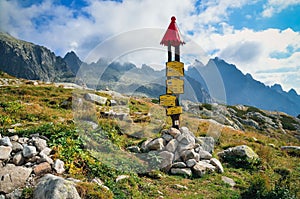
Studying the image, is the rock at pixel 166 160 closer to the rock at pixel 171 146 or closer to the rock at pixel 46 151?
the rock at pixel 171 146

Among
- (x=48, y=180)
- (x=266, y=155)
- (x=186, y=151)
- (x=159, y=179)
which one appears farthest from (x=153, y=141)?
(x=266, y=155)

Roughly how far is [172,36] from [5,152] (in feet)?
27.5

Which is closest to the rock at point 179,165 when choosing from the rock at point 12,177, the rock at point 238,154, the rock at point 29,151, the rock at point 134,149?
the rock at point 134,149

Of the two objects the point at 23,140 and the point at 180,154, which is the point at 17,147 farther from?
the point at 180,154

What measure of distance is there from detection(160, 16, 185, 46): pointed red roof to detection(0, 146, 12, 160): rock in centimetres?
796

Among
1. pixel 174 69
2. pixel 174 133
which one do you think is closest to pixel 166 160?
pixel 174 133

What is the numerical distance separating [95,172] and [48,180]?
76.9 inches

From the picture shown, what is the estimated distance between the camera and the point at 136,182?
770cm

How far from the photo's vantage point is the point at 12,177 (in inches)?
243

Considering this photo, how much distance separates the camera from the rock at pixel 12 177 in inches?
234

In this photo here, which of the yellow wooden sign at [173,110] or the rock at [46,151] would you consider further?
the yellow wooden sign at [173,110]

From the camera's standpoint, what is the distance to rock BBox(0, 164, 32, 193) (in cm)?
595

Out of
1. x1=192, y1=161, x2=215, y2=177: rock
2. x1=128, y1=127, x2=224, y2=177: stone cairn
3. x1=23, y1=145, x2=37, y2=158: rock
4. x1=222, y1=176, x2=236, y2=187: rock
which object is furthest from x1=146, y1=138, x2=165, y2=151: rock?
x1=23, y1=145, x2=37, y2=158: rock

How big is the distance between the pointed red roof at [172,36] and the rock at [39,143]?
708cm
